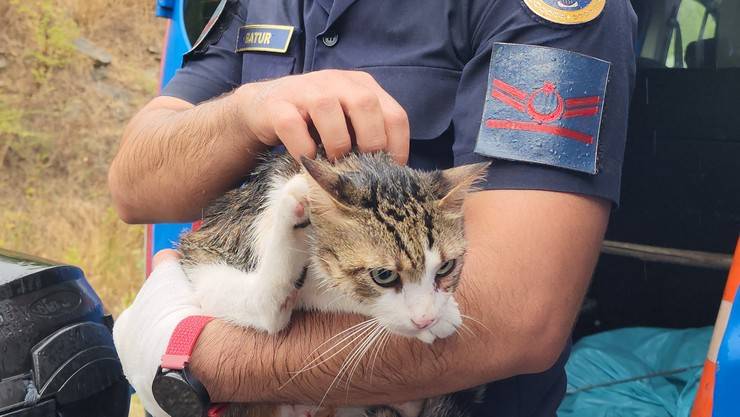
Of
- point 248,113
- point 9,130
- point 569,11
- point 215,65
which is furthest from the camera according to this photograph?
point 9,130

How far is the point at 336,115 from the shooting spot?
1.38m

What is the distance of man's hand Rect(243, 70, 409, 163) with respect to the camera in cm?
138

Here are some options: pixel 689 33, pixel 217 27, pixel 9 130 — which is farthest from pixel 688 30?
pixel 9 130

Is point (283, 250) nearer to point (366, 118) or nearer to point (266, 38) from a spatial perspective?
point (366, 118)

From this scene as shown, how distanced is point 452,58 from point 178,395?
0.95m

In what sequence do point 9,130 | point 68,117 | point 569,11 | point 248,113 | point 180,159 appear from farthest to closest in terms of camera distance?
1. point 68,117
2. point 9,130
3. point 180,159
4. point 248,113
5. point 569,11

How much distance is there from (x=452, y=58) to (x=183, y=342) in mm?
871

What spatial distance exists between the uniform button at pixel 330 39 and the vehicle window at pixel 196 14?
1.38 meters

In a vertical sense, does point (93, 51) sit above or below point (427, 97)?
below

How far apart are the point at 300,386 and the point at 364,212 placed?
415mm

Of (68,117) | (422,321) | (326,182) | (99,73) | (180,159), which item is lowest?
(68,117)

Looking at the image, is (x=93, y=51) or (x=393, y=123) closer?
(x=393, y=123)

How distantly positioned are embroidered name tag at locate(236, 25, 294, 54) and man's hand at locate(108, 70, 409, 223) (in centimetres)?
25

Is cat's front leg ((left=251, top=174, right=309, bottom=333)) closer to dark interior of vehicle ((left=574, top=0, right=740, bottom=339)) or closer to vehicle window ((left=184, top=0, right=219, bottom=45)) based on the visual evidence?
vehicle window ((left=184, top=0, right=219, bottom=45))
